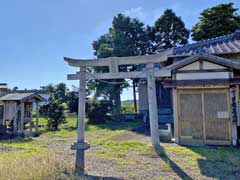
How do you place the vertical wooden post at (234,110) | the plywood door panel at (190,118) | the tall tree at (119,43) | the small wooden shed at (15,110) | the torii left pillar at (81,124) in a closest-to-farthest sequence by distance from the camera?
the torii left pillar at (81,124) < the vertical wooden post at (234,110) < the plywood door panel at (190,118) < the small wooden shed at (15,110) < the tall tree at (119,43)

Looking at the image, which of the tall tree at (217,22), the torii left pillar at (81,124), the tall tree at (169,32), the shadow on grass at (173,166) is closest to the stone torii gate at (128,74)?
the torii left pillar at (81,124)

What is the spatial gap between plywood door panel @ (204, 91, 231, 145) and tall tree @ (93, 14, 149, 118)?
564 inches

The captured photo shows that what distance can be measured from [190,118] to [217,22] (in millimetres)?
17177

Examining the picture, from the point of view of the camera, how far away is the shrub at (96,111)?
64.2 feet

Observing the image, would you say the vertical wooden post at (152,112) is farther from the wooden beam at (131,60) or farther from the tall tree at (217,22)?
the tall tree at (217,22)

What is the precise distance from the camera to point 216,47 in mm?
11000

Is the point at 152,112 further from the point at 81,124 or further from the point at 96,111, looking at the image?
the point at 96,111

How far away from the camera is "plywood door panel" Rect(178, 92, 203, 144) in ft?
30.2

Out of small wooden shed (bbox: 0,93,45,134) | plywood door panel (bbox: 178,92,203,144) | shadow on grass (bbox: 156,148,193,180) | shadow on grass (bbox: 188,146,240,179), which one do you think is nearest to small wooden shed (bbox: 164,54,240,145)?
plywood door panel (bbox: 178,92,203,144)

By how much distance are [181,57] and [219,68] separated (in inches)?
77.7

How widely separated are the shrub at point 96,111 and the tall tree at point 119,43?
2.88 m

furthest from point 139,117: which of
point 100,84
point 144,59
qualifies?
point 144,59

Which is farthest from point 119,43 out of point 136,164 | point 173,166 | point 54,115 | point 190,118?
point 173,166

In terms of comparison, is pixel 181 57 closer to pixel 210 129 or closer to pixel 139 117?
pixel 210 129
